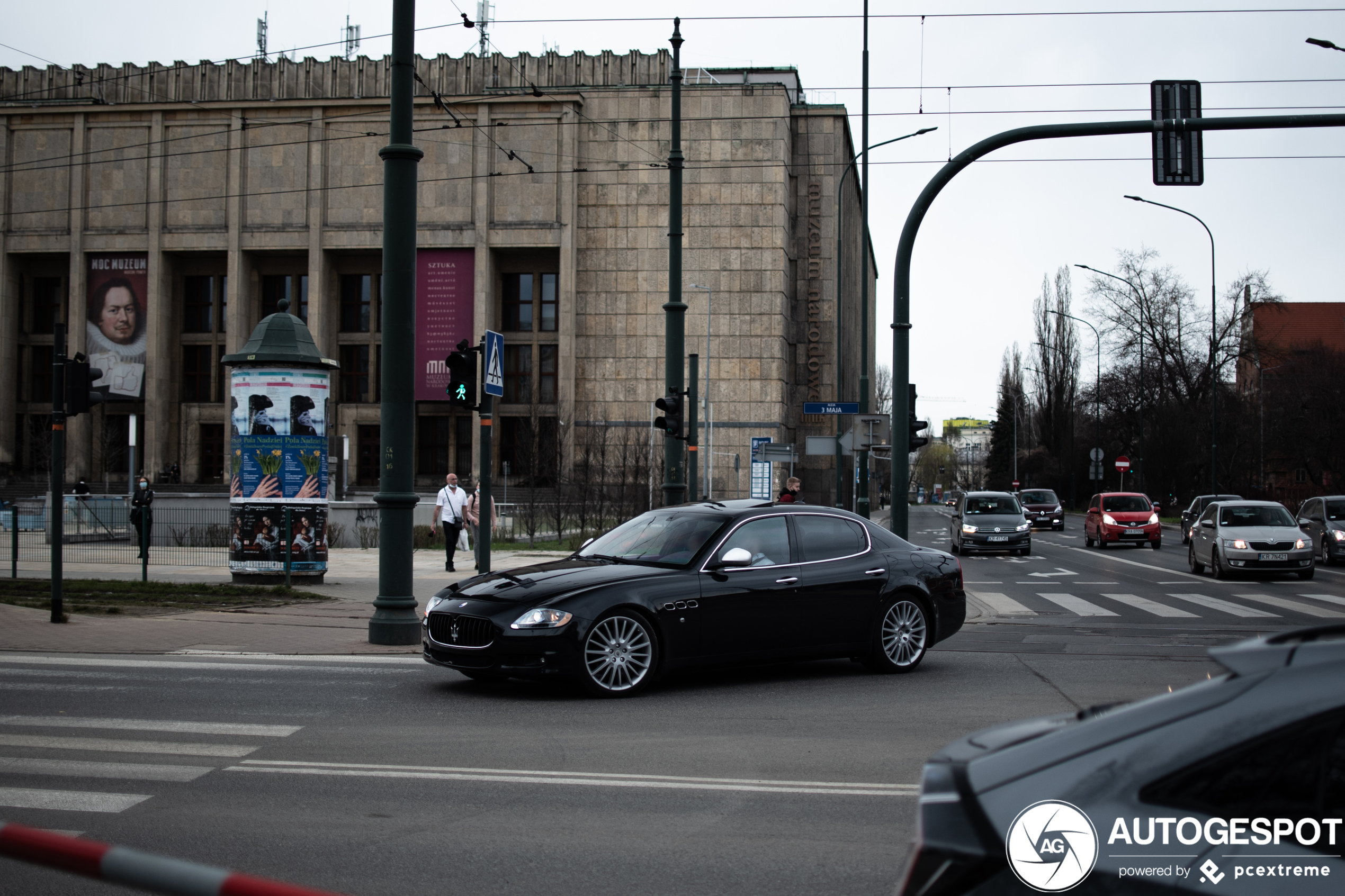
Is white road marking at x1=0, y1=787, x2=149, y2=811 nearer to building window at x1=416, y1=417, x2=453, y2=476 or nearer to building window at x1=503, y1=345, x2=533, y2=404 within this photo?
building window at x1=503, y1=345, x2=533, y2=404

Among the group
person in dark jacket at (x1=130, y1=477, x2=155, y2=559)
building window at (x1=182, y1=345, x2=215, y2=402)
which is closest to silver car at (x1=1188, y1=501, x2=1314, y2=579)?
person in dark jacket at (x1=130, y1=477, x2=155, y2=559)

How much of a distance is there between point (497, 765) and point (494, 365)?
777 cm

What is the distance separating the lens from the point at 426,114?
6612cm

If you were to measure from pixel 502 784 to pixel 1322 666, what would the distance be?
447cm

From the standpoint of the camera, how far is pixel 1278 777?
2.19m

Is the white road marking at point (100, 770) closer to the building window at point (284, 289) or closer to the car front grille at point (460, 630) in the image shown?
the car front grille at point (460, 630)

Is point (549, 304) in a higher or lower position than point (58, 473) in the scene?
higher

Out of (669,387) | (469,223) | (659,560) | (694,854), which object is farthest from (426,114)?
(694,854)

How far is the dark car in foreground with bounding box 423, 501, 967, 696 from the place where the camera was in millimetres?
8500

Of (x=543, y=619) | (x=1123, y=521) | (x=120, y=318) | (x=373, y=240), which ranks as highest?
(x=373, y=240)

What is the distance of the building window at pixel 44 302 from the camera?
72.9 meters

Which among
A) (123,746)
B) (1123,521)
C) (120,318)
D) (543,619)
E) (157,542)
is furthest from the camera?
(120,318)

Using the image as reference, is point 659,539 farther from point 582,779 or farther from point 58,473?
point 58,473

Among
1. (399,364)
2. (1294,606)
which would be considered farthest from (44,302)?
(1294,606)
